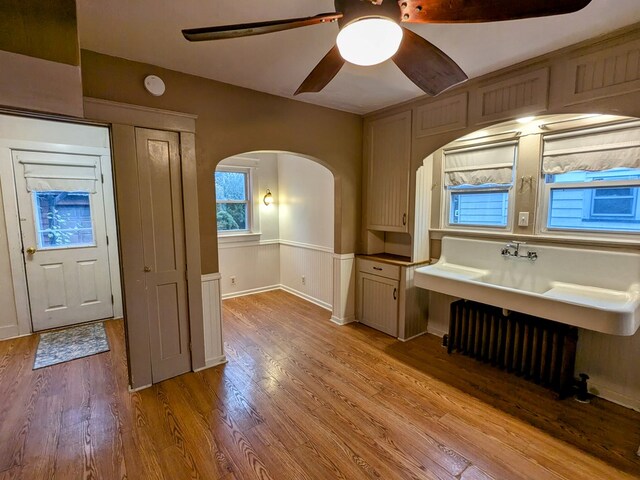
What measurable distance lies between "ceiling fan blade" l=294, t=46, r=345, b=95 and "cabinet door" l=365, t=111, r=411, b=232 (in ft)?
5.33

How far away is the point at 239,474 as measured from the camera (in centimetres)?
171

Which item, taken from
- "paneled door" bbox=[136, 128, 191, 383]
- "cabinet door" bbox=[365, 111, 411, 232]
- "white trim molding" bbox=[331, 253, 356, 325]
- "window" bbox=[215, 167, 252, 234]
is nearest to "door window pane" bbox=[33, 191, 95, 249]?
"window" bbox=[215, 167, 252, 234]

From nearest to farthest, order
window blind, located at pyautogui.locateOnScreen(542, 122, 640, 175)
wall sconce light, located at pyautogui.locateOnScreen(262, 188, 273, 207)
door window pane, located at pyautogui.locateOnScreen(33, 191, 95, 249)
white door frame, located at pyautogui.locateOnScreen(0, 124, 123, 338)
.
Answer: window blind, located at pyautogui.locateOnScreen(542, 122, 640, 175) < white door frame, located at pyautogui.locateOnScreen(0, 124, 123, 338) < door window pane, located at pyautogui.locateOnScreen(33, 191, 95, 249) < wall sconce light, located at pyautogui.locateOnScreen(262, 188, 273, 207)

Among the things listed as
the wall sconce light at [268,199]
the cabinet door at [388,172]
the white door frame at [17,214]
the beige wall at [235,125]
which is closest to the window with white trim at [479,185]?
the cabinet door at [388,172]

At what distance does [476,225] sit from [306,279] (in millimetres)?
2542

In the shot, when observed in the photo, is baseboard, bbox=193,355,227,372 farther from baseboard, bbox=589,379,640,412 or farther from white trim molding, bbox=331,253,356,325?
baseboard, bbox=589,379,640,412

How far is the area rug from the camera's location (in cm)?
298

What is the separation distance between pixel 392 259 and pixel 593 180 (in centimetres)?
186

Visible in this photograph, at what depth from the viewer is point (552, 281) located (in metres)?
2.56

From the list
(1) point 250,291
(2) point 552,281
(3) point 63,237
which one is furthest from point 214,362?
(2) point 552,281

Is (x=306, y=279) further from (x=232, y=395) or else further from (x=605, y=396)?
(x=605, y=396)

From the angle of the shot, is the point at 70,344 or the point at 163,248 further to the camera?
the point at 70,344

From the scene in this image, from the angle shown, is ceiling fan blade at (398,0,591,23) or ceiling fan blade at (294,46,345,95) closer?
ceiling fan blade at (398,0,591,23)

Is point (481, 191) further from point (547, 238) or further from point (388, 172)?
point (388, 172)
